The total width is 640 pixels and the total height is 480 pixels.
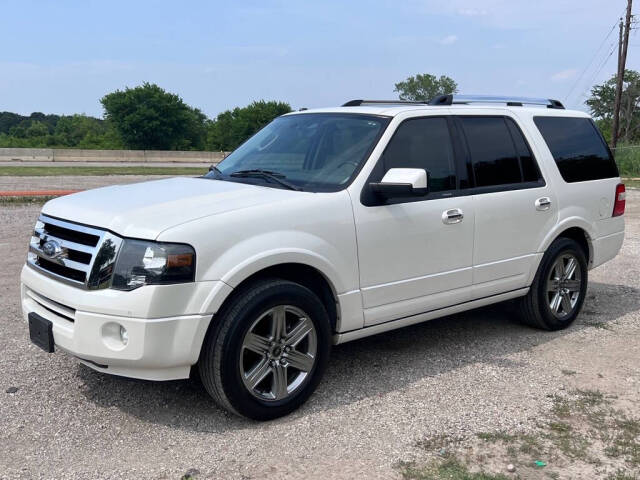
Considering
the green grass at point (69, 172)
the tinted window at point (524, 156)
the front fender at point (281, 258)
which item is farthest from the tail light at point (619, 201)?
the green grass at point (69, 172)

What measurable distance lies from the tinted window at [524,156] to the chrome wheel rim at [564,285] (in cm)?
82

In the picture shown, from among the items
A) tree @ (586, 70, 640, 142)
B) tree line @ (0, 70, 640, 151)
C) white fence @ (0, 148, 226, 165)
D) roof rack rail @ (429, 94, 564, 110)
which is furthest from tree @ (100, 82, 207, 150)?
roof rack rail @ (429, 94, 564, 110)

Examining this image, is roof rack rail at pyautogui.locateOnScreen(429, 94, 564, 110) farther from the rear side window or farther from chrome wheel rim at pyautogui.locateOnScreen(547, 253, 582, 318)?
chrome wheel rim at pyautogui.locateOnScreen(547, 253, 582, 318)

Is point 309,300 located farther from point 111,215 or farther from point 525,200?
point 525,200

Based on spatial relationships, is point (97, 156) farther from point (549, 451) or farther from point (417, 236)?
point (549, 451)

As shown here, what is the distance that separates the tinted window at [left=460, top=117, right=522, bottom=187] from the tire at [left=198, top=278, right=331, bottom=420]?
74.0 inches

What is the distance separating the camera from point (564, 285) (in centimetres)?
600

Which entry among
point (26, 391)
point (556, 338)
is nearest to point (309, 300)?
point (26, 391)

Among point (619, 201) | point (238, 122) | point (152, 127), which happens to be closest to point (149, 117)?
point (152, 127)

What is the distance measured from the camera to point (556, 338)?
577 centimetres

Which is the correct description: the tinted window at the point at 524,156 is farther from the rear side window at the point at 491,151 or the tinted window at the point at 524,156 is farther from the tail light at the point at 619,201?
the tail light at the point at 619,201

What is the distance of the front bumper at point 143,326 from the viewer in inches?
137

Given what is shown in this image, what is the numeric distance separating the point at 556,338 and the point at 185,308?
11.8 feet

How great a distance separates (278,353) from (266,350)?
0.30ft
